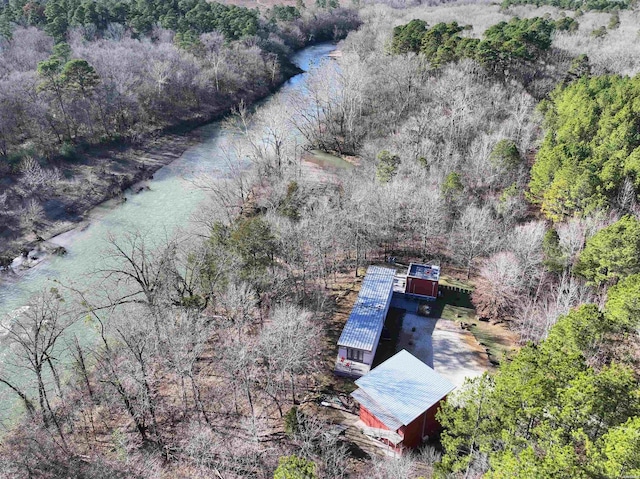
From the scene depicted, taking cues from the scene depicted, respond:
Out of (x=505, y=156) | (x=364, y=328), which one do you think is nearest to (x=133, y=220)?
(x=364, y=328)

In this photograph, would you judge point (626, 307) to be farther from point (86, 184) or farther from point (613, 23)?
point (613, 23)

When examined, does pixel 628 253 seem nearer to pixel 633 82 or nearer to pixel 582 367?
pixel 582 367

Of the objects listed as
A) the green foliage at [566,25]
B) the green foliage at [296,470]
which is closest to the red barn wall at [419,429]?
the green foliage at [296,470]

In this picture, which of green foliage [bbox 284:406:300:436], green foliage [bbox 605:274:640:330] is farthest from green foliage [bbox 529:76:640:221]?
green foliage [bbox 284:406:300:436]

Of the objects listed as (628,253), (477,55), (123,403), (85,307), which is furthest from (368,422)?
(477,55)

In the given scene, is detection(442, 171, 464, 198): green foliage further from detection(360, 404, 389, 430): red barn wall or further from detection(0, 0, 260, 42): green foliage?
detection(0, 0, 260, 42): green foliage

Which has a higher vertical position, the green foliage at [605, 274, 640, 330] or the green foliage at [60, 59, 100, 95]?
the green foliage at [60, 59, 100, 95]

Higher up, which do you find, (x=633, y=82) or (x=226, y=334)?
(x=633, y=82)
